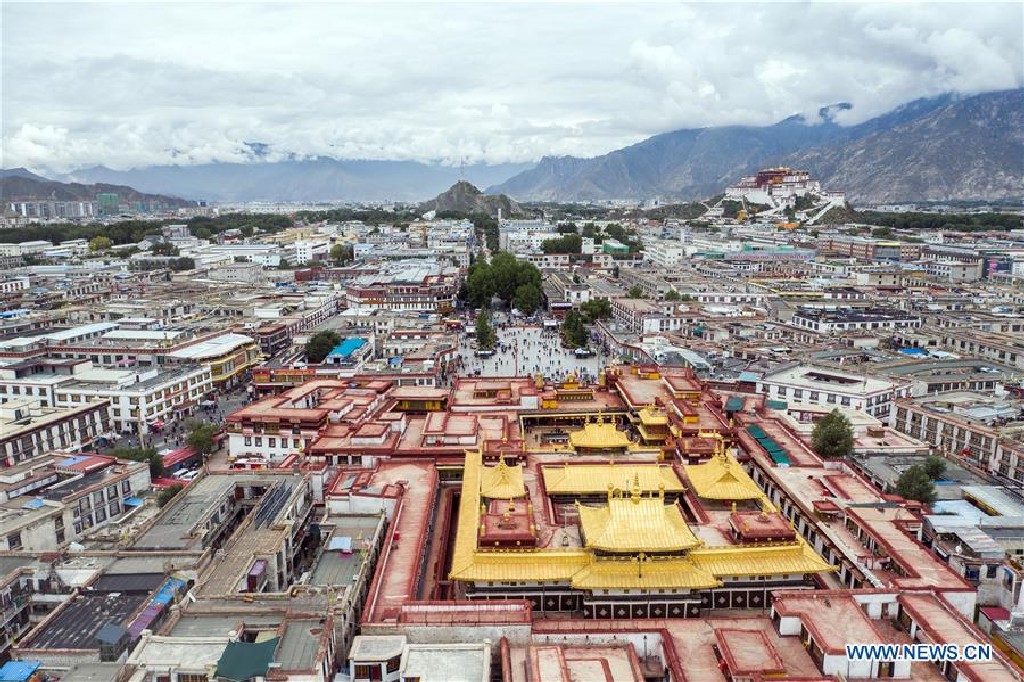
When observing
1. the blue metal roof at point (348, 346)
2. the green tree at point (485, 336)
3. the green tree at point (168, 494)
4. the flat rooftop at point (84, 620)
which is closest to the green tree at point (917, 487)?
the flat rooftop at point (84, 620)

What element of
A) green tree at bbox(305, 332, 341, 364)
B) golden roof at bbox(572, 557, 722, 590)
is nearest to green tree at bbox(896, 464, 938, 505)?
golden roof at bbox(572, 557, 722, 590)

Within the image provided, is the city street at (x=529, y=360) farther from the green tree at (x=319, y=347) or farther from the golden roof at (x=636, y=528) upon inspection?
the golden roof at (x=636, y=528)

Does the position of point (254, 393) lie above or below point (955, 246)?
below

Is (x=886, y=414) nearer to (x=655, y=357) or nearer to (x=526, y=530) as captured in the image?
(x=655, y=357)

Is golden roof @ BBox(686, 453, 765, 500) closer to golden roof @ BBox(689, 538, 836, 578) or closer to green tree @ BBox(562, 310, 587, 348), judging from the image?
golden roof @ BBox(689, 538, 836, 578)

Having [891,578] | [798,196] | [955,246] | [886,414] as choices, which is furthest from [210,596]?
[798,196]

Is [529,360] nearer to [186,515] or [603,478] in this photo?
[603,478]

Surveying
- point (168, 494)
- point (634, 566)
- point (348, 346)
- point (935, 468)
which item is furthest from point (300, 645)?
point (348, 346)
